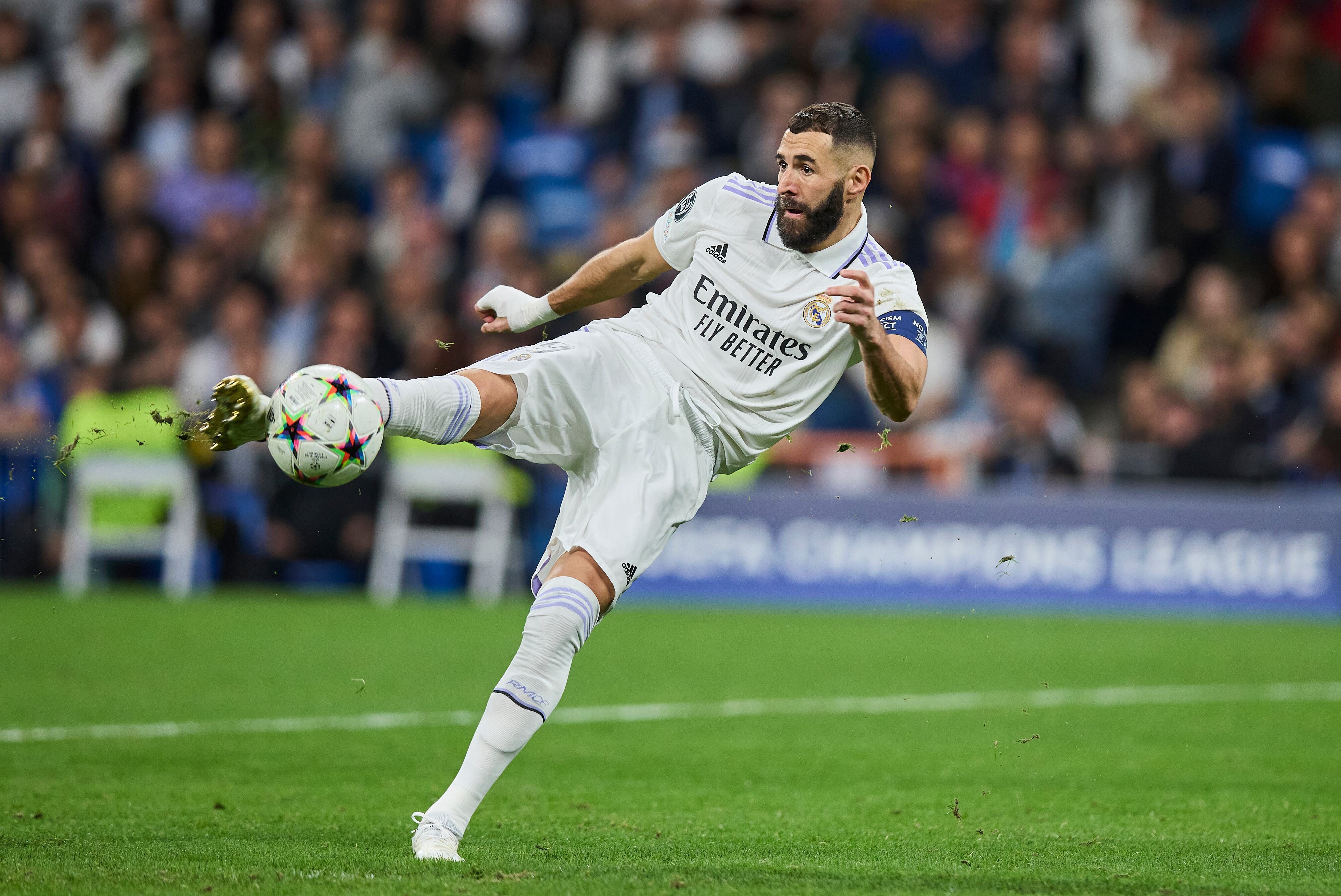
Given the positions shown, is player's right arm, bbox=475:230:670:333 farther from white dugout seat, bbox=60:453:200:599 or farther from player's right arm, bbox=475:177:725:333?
white dugout seat, bbox=60:453:200:599

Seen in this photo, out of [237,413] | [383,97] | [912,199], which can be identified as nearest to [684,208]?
[237,413]

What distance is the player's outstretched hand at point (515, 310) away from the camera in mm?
6465

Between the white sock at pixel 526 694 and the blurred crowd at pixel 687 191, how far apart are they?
33.6 feet

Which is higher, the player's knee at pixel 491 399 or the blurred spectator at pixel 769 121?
the blurred spectator at pixel 769 121

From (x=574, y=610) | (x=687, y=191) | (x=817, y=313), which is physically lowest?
(x=574, y=610)

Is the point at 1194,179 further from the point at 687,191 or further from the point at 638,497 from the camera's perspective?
the point at 638,497

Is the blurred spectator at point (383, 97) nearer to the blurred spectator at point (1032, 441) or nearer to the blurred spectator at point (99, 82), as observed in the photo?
the blurred spectator at point (99, 82)

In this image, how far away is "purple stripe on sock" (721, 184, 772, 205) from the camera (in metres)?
6.37

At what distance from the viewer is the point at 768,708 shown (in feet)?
33.3

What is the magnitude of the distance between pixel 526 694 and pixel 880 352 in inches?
63.8

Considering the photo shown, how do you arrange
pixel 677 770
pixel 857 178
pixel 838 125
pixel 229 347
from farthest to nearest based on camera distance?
pixel 229 347 < pixel 677 770 < pixel 857 178 < pixel 838 125

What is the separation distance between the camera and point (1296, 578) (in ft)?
50.1

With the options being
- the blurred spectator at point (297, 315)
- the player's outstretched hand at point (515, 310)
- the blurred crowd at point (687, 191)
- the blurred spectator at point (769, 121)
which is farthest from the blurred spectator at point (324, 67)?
the player's outstretched hand at point (515, 310)

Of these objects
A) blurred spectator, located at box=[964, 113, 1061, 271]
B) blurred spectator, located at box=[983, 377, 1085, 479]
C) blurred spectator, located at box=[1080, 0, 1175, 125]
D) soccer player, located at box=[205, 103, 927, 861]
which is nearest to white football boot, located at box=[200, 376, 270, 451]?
soccer player, located at box=[205, 103, 927, 861]
